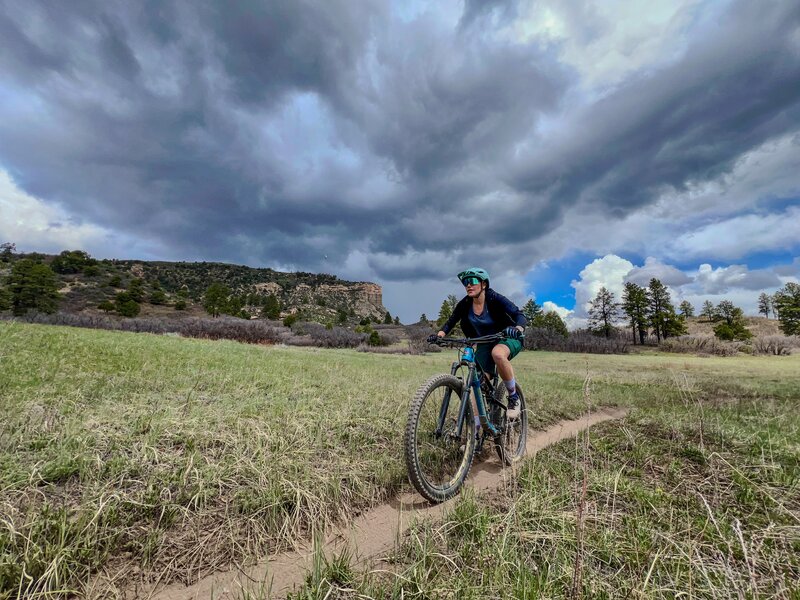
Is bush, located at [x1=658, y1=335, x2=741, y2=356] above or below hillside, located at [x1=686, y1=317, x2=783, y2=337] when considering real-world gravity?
below

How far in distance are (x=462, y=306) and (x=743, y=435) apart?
5375 millimetres

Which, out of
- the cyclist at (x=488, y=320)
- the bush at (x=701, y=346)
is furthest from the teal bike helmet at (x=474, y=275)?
the bush at (x=701, y=346)

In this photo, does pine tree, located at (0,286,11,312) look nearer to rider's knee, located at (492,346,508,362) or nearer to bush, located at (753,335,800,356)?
rider's knee, located at (492,346,508,362)

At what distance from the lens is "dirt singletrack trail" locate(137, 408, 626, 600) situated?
2.92 m

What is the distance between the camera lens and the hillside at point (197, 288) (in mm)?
66812

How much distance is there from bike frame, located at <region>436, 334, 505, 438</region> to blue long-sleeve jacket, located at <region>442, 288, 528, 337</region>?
1.41 feet

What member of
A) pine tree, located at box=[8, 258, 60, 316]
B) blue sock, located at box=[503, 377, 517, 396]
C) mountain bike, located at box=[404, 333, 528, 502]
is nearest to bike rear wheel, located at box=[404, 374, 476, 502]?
mountain bike, located at box=[404, 333, 528, 502]

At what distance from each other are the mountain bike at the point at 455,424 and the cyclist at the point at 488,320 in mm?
248

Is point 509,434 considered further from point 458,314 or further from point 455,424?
point 458,314

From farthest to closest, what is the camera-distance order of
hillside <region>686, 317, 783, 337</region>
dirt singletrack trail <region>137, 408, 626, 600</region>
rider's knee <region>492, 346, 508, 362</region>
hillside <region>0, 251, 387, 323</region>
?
hillside <region>686, 317, 783, 337</region> → hillside <region>0, 251, 387, 323</region> → rider's knee <region>492, 346, 508, 362</region> → dirt singletrack trail <region>137, 408, 626, 600</region>

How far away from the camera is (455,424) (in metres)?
5.06

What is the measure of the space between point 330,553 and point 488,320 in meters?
3.87

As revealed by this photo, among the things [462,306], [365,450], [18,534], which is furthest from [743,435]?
[18,534]

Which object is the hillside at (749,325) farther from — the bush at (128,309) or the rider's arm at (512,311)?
the bush at (128,309)
